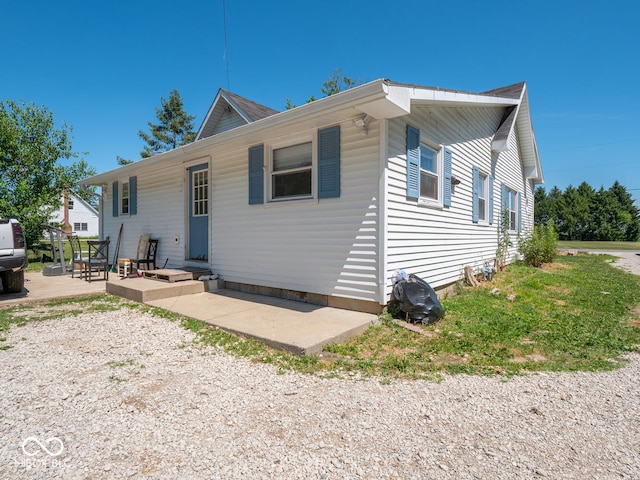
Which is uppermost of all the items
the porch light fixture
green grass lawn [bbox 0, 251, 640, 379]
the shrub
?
the porch light fixture

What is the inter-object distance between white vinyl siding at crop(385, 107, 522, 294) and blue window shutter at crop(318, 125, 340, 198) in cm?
80

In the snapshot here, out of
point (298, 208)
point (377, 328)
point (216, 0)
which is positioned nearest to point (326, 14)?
point (216, 0)

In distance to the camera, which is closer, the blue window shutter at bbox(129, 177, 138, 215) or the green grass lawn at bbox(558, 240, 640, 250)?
the blue window shutter at bbox(129, 177, 138, 215)

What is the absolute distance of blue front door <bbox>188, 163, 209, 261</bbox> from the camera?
730cm

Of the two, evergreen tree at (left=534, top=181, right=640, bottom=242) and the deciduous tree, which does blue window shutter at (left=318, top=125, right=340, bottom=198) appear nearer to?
the deciduous tree

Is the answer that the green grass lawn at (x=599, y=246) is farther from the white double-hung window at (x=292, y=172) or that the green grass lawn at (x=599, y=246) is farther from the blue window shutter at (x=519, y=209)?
the white double-hung window at (x=292, y=172)

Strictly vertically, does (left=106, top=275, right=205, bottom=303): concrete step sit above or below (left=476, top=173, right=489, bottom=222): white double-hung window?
below

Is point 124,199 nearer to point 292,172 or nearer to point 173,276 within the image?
point 173,276

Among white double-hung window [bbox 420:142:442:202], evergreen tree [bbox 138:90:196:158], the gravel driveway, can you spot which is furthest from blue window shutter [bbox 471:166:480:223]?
evergreen tree [bbox 138:90:196:158]

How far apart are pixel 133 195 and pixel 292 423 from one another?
29.9ft

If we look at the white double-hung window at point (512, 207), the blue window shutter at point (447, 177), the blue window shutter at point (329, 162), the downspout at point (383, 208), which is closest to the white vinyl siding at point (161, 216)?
the blue window shutter at point (329, 162)

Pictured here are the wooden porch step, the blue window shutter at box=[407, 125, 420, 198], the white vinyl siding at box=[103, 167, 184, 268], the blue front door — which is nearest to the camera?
the blue window shutter at box=[407, 125, 420, 198]

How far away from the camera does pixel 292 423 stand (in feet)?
7.25

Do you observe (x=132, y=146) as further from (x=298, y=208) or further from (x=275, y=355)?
(x=275, y=355)
